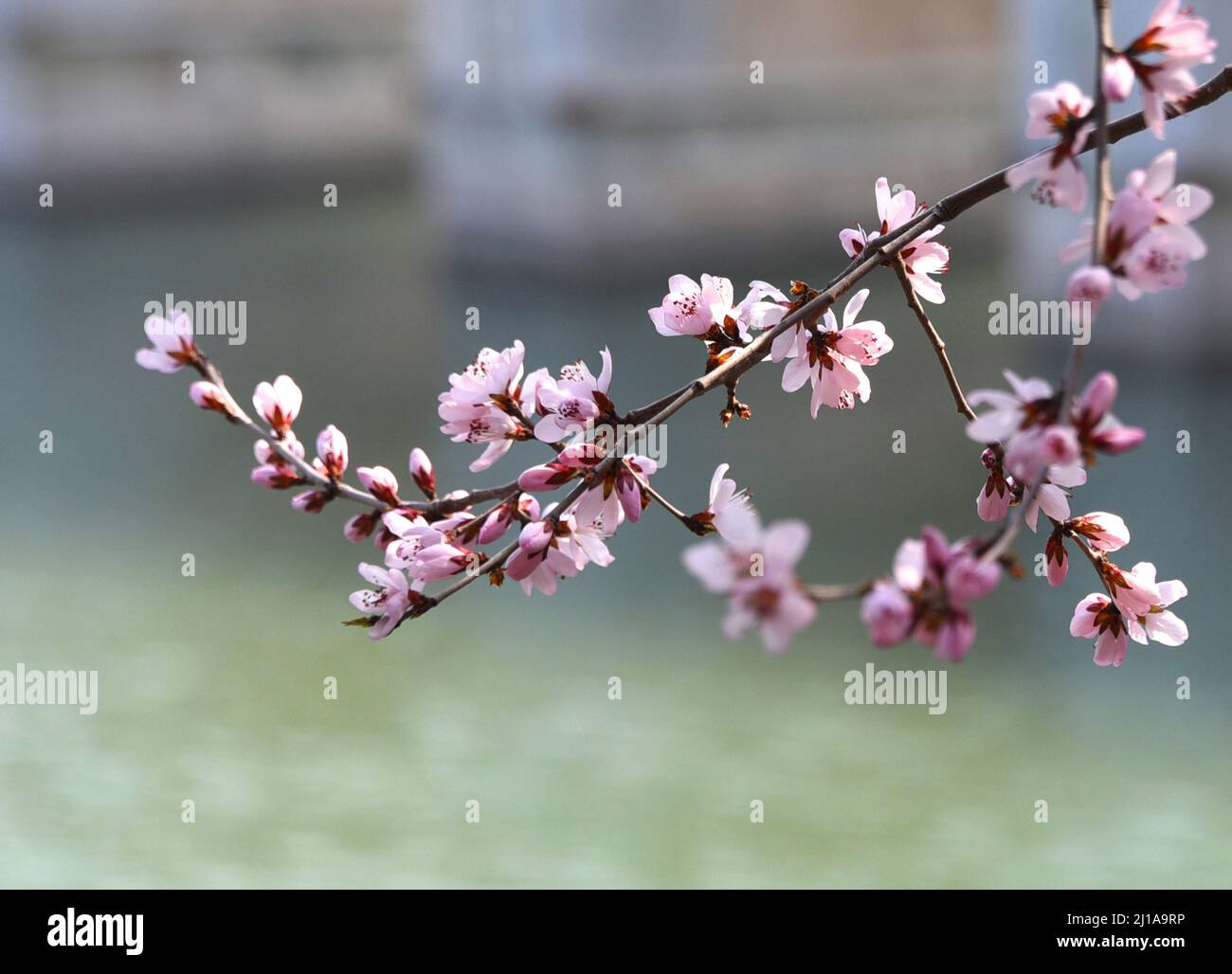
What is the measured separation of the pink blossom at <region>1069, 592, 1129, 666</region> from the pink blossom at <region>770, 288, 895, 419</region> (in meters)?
0.16

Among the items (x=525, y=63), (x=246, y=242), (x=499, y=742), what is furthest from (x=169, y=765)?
(x=246, y=242)

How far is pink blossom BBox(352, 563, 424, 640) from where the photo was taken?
0.77 m

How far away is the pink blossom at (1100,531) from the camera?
807 millimetres

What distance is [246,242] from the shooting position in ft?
28.6

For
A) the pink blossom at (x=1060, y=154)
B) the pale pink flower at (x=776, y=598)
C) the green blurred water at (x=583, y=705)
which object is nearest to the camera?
the pale pink flower at (x=776, y=598)

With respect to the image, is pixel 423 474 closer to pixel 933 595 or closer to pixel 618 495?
pixel 618 495

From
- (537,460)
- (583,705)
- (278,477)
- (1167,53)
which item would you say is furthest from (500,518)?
(537,460)

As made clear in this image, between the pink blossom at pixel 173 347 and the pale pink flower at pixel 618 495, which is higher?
the pink blossom at pixel 173 347

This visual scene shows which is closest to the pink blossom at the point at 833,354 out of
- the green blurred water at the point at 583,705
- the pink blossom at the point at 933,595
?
the pink blossom at the point at 933,595

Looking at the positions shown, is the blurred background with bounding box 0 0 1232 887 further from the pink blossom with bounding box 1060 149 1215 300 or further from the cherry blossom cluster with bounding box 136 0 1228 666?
the pink blossom with bounding box 1060 149 1215 300

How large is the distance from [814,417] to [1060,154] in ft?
0.72

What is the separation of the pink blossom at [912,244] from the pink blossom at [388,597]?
0.27 m

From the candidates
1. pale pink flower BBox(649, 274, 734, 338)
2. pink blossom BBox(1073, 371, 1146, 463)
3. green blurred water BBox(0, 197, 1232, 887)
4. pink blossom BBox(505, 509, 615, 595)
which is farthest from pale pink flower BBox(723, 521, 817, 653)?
green blurred water BBox(0, 197, 1232, 887)

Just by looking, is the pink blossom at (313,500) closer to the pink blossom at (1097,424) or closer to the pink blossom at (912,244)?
the pink blossom at (912,244)
